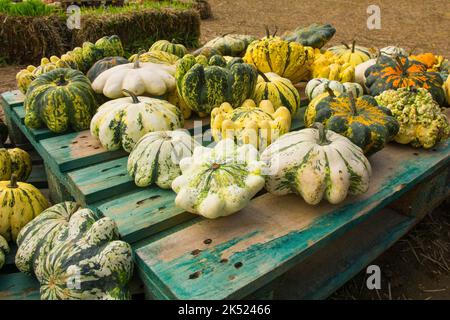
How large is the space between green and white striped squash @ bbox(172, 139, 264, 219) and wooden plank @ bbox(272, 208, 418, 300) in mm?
335

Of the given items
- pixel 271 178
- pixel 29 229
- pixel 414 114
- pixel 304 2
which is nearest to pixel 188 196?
pixel 271 178

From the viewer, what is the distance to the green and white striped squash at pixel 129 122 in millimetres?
2020

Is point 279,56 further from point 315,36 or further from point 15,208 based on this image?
point 15,208

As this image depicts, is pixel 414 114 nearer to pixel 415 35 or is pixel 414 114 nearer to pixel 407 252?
pixel 407 252

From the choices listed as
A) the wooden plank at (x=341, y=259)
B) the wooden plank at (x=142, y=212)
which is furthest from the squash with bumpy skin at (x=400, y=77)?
the wooden plank at (x=142, y=212)

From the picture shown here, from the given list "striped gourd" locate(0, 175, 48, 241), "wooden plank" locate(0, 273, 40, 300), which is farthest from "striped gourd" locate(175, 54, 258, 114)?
"wooden plank" locate(0, 273, 40, 300)

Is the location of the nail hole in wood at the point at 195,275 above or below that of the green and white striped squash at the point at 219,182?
below

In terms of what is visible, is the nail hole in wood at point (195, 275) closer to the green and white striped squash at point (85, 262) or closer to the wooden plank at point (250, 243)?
the wooden plank at point (250, 243)

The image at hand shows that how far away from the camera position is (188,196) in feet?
4.99

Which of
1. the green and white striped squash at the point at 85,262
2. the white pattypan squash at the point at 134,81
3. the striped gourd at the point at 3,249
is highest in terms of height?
the white pattypan squash at the point at 134,81

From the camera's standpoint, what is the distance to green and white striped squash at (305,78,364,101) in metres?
2.51

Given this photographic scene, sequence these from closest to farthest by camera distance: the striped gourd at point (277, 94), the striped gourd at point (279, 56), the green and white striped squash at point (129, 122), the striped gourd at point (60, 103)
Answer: the green and white striped squash at point (129, 122)
the striped gourd at point (60, 103)
the striped gourd at point (277, 94)
the striped gourd at point (279, 56)

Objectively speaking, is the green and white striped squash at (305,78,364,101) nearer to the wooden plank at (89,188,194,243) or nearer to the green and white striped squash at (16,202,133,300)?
the wooden plank at (89,188,194,243)

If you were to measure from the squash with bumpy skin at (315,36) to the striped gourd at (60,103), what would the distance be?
5.99 ft
